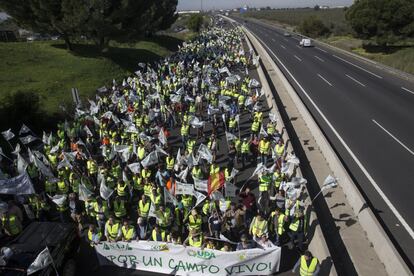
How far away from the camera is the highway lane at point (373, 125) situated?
41.2ft

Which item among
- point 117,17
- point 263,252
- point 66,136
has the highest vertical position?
point 117,17

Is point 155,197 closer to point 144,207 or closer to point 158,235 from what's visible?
point 144,207

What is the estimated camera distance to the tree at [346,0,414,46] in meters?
47.2

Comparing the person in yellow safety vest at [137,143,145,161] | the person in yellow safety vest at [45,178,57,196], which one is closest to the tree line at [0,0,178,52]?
the person in yellow safety vest at [137,143,145,161]

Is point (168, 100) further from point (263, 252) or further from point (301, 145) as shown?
point (263, 252)

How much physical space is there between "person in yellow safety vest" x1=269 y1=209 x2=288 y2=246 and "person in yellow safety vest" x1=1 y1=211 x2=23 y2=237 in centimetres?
756

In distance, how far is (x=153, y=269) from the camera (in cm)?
1012

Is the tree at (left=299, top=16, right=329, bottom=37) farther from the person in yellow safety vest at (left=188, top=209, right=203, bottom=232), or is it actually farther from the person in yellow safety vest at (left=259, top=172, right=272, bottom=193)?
the person in yellow safety vest at (left=188, top=209, right=203, bottom=232)

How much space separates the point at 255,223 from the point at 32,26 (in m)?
37.3

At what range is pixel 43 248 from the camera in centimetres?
934

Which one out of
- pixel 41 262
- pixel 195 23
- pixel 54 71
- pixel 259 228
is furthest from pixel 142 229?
pixel 195 23

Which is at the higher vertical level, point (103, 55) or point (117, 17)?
point (117, 17)

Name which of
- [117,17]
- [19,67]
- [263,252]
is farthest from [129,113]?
[117,17]

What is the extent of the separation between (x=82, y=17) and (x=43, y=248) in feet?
98.5
